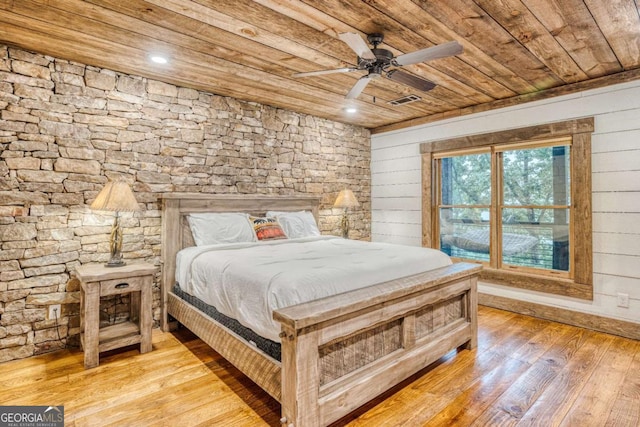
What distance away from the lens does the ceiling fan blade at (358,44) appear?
6.50ft

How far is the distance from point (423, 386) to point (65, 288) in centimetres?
296

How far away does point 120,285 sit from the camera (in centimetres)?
269

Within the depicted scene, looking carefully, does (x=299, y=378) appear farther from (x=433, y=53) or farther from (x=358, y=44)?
Result: (x=433, y=53)

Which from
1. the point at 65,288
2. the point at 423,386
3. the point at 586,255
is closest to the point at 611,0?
the point at 586,255

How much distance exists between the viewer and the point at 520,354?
2.78 metres

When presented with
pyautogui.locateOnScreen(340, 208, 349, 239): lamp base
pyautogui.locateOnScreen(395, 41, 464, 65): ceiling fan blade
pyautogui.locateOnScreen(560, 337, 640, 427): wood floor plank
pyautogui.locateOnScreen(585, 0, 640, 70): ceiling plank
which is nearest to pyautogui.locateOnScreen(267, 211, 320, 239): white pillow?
pyautogui.locateOnScreen(340, 208, 349, 239): lamp base

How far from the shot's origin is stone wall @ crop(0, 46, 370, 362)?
2.65 metres

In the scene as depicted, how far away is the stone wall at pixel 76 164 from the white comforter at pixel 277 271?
82 cm

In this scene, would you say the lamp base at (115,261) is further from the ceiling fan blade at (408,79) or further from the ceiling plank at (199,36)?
the ceiling fan blade at (408,79)

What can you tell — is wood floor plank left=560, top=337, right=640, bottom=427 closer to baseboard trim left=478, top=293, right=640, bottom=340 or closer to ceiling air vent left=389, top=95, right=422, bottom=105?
baseboard trim left=478, top=293, right=640, bottom=340

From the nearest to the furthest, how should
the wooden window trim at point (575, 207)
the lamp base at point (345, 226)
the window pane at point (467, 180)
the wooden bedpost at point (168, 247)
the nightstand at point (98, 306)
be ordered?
the nightstand at point (98, 306)
the wooden bedpost at point (168, 247)
the wooden window trim at point (575, 207)
the window pane at point (467, 180)
the lamp base at point (345, 226)

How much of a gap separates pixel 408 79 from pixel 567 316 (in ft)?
9.82

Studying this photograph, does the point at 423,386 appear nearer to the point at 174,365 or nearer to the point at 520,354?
the point at 520,354

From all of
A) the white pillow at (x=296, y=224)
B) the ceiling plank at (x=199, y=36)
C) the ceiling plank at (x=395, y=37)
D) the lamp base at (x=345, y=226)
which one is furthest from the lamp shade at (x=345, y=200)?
the ceiling plank at (x=395, y=37)
